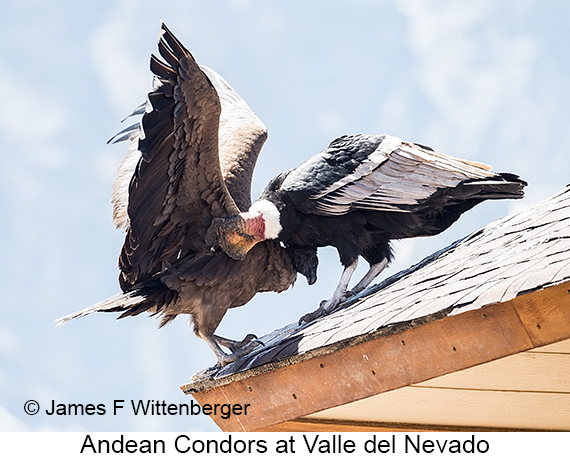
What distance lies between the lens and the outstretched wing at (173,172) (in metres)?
3.64

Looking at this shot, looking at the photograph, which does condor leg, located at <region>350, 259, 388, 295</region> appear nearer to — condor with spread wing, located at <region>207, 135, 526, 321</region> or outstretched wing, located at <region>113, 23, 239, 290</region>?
condor with spread wing, located at <region>207, 135, 526, 321</region>

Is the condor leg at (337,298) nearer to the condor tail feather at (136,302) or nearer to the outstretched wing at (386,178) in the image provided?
the outstretched wing at (386,178)

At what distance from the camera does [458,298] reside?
7.87ft

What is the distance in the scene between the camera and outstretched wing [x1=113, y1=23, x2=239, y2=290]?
11.9 ft

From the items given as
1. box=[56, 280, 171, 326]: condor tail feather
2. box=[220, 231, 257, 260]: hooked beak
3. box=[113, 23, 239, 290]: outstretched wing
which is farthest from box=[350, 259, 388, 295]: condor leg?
box=[56, 280, 171, 326]: condor tail feather

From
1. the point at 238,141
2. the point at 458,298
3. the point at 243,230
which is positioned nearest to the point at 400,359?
the point at 458,298

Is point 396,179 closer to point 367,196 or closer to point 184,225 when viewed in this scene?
point 367,196

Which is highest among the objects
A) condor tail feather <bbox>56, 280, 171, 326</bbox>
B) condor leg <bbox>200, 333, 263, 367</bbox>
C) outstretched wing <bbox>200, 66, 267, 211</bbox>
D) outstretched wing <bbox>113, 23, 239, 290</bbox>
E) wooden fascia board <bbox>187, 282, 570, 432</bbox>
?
outstretched wing <bbox>200, 66, 267, 211</bbox>

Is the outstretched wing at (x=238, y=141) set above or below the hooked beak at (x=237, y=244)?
above

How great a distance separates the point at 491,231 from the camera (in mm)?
3852

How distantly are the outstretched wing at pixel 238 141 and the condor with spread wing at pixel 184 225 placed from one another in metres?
0.52

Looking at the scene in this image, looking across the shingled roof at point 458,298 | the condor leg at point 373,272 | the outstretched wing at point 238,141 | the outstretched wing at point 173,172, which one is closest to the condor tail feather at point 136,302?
the outstretched wing at point 173,172

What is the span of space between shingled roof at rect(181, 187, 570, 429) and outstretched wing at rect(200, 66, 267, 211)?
1.21m

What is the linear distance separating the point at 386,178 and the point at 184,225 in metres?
1.14
